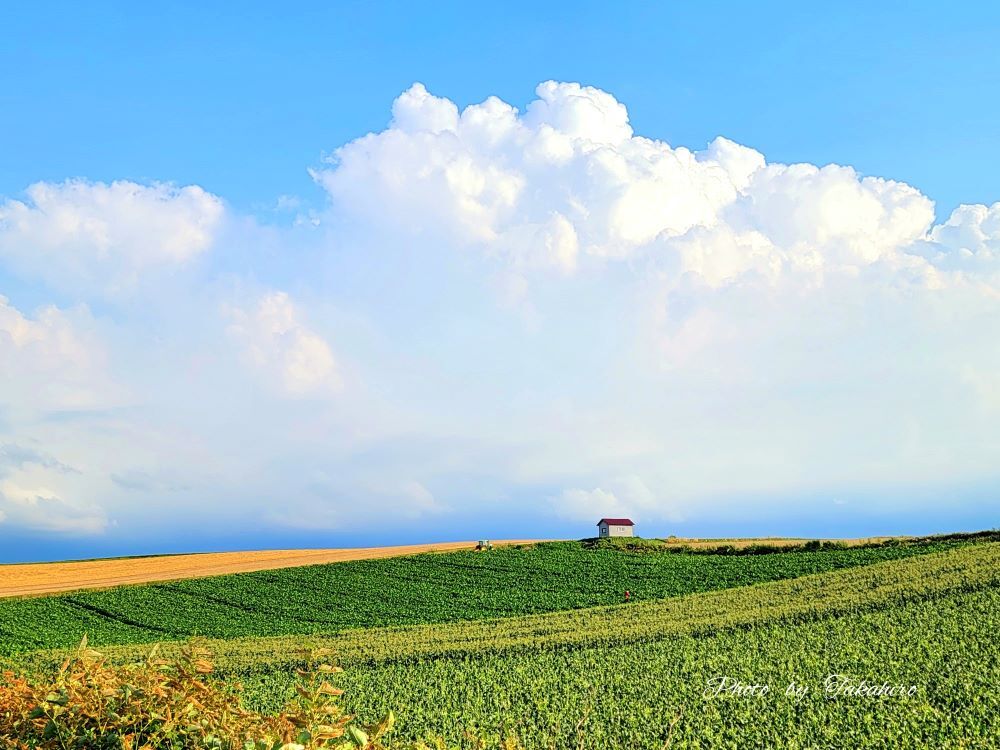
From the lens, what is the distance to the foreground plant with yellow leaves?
446cm

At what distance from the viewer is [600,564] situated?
58094 millimetres

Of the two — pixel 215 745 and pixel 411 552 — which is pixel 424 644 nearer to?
pixel 215 745

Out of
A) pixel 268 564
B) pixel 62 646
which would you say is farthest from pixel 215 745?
pixel 268 564

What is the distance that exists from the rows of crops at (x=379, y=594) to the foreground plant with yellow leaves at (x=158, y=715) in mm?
38482

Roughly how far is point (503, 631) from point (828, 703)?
54.6 ft

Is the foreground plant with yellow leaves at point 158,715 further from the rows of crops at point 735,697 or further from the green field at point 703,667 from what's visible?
the rows of crops at point 735,697

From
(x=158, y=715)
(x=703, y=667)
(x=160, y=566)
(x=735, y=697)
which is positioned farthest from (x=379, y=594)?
(x=158, y=715)

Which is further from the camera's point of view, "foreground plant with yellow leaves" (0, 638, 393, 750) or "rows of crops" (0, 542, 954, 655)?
"rows of crops" (0, 542, 954, 655)

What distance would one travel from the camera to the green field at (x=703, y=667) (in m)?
13.0

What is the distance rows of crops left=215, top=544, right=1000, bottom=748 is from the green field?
0.18 feet

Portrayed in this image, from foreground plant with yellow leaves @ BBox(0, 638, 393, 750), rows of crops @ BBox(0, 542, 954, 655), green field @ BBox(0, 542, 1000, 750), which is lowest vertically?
rows of crops @ BBox(0, 542, 954, 655)

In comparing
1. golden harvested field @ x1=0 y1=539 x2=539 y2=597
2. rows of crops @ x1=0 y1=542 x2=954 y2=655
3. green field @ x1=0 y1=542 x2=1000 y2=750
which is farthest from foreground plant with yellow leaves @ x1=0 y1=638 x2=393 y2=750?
golden harvested field @ x1=0 y1=539 x2=539 y2=597

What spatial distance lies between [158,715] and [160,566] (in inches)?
2931

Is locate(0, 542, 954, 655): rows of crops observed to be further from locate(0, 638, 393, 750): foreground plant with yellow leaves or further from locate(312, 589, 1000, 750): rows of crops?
locate(0, 638, 393, 750): foreground plant with yellow leaves
